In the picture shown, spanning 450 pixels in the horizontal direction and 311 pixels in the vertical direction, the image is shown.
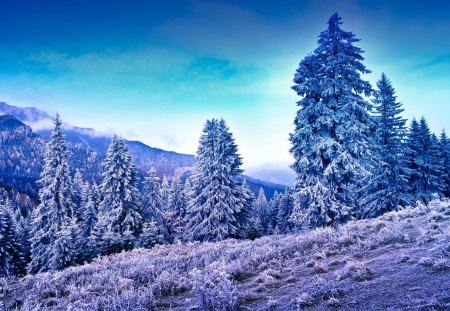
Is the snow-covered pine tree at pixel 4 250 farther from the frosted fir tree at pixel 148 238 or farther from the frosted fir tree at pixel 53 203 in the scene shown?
the frosted fir tree at pixel 148 238

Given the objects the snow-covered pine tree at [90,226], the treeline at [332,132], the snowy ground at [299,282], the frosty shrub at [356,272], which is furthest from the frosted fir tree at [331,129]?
the snow-covered pine tree at [90,226]

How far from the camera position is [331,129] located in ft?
57.1

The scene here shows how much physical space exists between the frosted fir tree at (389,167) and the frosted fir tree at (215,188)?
1333 centimetres

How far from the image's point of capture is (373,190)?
30672 mm

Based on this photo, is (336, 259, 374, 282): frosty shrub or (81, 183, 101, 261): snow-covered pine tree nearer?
(336, 259, 374, 282): frosty shrub

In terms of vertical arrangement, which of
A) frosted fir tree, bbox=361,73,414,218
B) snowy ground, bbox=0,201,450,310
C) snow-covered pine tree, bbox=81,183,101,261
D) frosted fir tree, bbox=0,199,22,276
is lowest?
frosted fir tree, bbox=0,199,22,276

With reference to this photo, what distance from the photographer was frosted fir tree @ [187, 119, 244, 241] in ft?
95.5

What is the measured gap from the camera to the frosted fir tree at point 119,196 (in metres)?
31.6

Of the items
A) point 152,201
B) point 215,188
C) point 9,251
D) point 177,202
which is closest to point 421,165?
point 215,188

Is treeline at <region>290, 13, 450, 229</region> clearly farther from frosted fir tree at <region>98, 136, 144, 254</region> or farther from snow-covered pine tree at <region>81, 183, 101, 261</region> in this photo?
snow-covered pine tree at <region>81, 183, 101, 261</region>

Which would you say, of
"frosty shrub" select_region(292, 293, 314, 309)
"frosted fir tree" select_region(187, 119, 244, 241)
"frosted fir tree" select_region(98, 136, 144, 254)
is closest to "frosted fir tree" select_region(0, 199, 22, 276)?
"frosted fir tree" select_region(98, 136, 144, 254)

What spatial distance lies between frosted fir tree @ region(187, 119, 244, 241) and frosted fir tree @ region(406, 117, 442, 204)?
58.3ft

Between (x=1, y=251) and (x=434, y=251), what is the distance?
41.5m

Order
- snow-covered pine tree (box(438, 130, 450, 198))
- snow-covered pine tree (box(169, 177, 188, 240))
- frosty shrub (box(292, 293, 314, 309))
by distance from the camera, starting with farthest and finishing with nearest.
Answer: snow-covered pine tree (box(169, 177, 188, 240)) < snow-covered pine tree (box(438, 130, 450, 198)) < frosty shrub (box(292, 293, 314, 309))
